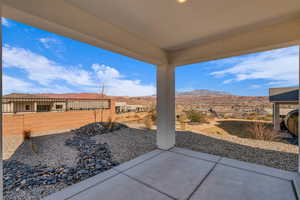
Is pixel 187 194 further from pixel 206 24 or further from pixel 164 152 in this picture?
pixel 206 24

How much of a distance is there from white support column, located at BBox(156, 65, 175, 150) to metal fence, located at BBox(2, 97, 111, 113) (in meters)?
4.32

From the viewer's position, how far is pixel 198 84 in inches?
245

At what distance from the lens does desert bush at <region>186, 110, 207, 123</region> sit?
612 cm

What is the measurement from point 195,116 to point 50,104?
677 centimetres

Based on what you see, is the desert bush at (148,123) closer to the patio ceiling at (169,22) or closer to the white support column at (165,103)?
the white support column at (165,103)

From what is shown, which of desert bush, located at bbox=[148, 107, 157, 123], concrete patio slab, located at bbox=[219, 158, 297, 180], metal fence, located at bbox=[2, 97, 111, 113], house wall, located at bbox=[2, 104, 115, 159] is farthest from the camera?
desert bush, located at bbox=[148, 107, 157, 123]

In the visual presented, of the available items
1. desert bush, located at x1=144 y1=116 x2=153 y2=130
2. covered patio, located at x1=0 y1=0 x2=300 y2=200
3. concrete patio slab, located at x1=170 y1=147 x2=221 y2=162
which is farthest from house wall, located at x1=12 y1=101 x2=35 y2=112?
concrete patio slab, located at x1=170 y1=147 x2=221 y2=162

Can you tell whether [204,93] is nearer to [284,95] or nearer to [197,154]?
[284,95]

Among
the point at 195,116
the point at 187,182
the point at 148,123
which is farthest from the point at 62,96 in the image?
the point at 195,116

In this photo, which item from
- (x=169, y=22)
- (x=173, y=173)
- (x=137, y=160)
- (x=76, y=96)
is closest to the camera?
(x=169, y=22)

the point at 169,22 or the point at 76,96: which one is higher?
the point at 169,22

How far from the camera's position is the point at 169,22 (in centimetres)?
191

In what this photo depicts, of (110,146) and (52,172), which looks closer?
(52,172)

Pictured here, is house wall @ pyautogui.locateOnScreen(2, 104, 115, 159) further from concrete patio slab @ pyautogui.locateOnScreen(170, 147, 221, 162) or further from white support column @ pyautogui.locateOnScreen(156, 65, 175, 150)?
concrete patio slab @ pyautogui.locateOnScreen(170, 147, 221, 162)
